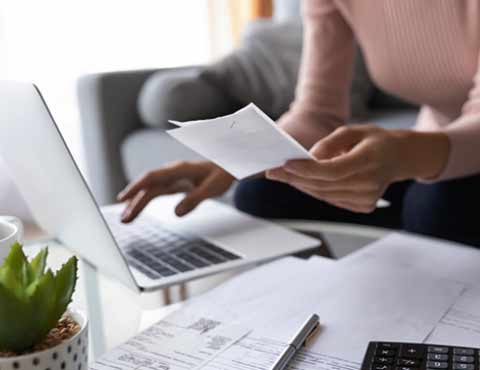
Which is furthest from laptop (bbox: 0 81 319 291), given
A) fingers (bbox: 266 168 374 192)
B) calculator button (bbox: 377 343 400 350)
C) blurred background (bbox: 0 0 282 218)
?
blurred background (bbox: 0 0 282 218)

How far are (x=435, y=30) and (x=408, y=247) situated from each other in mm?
413

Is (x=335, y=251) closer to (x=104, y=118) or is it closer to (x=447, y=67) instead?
(x=447, y=67)

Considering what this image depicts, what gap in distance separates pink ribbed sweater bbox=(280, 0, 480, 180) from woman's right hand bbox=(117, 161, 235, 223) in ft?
0.68

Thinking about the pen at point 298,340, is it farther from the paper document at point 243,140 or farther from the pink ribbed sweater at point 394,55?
the pink ribbed sweater at point 394,55

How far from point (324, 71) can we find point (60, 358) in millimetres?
758

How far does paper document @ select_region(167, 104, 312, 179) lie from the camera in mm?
455

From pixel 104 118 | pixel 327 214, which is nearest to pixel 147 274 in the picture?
pixel 327 214

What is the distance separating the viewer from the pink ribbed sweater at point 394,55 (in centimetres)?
94

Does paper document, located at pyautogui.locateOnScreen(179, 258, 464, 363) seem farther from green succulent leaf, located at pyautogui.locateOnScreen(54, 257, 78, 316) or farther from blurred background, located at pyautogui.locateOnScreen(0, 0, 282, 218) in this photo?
blurred background, located at pyautogui.locateOnScreen(0, 0, 282, 218)

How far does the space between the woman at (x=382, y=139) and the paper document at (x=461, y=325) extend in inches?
5.6

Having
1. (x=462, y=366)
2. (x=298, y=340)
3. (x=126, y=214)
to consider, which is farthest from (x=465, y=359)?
(x=126, y=214)

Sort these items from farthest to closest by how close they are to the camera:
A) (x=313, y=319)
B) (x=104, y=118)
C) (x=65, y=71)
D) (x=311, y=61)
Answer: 1. (x=65, y=71)
2. (x=104, y=118)
3. (x=311, y=61)
4. (x=313, y=319)

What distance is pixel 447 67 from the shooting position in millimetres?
963

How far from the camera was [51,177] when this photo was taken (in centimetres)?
62
